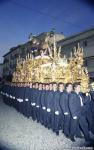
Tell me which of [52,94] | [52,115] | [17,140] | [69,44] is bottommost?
[17,140]

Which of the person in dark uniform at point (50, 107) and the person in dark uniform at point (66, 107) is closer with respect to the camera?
the person in dark uniform at point (66, 107)

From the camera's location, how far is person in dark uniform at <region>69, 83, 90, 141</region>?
7.24 meters

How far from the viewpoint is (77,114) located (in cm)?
727

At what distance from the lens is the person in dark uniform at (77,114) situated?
7242 mm

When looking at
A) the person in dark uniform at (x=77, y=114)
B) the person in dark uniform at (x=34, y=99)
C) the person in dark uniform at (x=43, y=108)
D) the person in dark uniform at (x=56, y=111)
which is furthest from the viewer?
the person in dark uniform at (x=34, y=99)

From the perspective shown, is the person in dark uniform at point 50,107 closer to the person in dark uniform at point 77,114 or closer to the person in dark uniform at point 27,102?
the person in dark uniform at point 77,114

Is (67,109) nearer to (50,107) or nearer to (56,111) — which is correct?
(56,111)

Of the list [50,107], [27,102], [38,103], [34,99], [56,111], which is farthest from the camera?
[27,102]

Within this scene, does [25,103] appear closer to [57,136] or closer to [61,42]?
[57,136]

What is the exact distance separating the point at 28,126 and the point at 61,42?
26.2 metres

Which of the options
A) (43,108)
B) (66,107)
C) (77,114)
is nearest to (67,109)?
(66,107)

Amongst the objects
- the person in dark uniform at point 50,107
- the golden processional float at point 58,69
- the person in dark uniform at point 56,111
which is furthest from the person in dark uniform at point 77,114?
the golden processional float at point 58,69

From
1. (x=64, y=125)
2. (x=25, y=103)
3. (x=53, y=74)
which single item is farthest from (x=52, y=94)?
(x=53, y=74)

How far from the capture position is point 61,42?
34719mm
